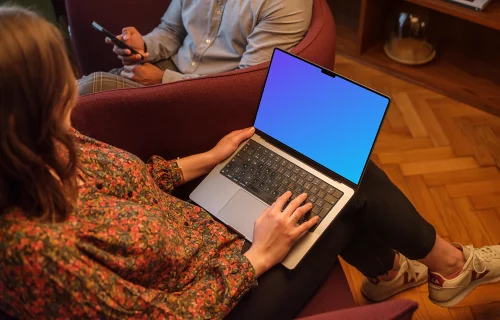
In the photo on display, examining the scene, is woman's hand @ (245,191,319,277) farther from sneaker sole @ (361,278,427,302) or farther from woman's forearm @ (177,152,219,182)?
sneaker sole @ (361,278,427,302)

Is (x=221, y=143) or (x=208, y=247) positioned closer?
(x=208, y=247)

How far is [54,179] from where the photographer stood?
0.67 m

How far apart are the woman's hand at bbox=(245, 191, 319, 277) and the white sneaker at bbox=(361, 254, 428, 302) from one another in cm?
48

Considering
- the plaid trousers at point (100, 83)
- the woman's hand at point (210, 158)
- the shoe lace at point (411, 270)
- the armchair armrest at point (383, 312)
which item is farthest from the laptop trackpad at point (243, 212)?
the shoe lace at point (411, 270)

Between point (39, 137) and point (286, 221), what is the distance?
1.49 feet

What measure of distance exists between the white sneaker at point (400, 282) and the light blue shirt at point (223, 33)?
0.65 metres

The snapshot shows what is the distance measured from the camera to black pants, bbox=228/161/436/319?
0.89 m

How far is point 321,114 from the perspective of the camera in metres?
1.00

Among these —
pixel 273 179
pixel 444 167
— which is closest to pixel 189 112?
pixel 273 179

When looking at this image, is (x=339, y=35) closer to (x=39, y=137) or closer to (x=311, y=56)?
(x=311, y=56)

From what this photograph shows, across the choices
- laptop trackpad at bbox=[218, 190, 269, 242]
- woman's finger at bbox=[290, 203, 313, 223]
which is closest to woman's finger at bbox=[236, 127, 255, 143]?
laptop trackpad at bbox=[218, 190, 269, 242]

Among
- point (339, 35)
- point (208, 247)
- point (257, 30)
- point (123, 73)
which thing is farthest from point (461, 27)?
point (208, 247)

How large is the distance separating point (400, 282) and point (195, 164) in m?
0.64

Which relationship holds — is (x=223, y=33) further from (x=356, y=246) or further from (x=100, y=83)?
(x=356, y=246)
